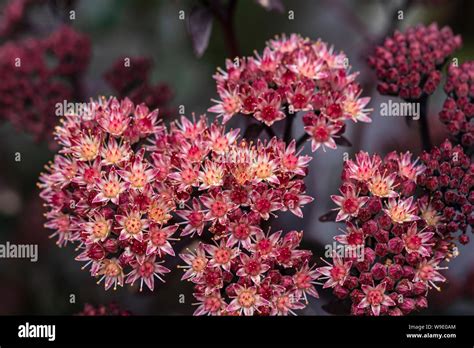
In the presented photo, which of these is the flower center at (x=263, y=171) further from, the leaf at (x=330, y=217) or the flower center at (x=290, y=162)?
the leaf at (x=330, y=217)

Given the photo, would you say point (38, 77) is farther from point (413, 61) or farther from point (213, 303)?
point (413, 61)

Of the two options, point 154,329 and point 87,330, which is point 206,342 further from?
point 87,330

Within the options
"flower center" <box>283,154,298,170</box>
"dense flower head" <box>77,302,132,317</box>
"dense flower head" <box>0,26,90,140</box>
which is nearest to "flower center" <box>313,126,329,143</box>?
"flower center" <box>283,154,298,170</box>

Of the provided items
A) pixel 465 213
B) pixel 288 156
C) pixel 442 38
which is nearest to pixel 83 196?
pixel 288 156

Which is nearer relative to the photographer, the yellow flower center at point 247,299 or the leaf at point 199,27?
the yellow flower center at point 247,299

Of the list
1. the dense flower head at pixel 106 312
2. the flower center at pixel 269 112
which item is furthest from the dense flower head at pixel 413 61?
the dense flower head at pixel 106 312
